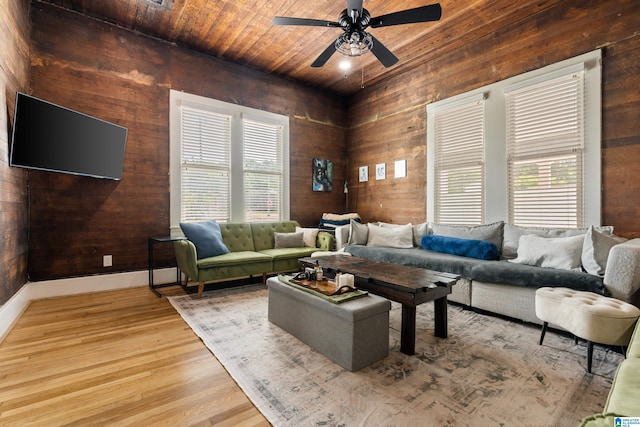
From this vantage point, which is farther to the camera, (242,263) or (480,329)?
A: (242,263)

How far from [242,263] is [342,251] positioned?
149 cm

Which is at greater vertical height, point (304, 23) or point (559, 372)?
point (304, 23)

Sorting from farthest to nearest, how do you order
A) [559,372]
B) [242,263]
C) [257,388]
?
[242,263] < [559,372] < [257,388]

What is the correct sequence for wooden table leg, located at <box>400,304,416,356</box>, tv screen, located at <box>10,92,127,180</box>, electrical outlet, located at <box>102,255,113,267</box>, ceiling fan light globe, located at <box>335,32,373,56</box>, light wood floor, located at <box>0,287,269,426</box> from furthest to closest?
electrical outlet, located at <box>102,255,113,267</box> < ceiling fan light globe, located at <box>335,32,373,56</box> < tv screen, located at <box>10,92,127,180</box> < wooden table leg, located at <box>400,304,416,356</box> < light wood floor, located at <box>0,287,269,426</box>

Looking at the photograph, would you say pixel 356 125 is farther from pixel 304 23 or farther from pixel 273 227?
pixel 304 23

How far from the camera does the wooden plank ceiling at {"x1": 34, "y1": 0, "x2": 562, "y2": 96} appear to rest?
11.1 ft

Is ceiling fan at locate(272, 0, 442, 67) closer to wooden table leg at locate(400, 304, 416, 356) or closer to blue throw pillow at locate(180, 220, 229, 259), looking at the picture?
wooden table leg at locate(400, 304, 416, 356)

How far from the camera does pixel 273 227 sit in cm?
493

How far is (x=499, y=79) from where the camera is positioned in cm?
388

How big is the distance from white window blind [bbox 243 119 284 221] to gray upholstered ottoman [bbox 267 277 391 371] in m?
2.84

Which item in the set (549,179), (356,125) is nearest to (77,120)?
(356,125)

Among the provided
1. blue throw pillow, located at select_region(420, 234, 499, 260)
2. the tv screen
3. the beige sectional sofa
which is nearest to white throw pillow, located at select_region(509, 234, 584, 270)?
the beige sectional sofa

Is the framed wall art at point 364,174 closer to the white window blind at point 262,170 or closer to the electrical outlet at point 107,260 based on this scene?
the white window blind at point 262,170

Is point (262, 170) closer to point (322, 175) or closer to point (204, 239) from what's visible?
point (322, 175)
